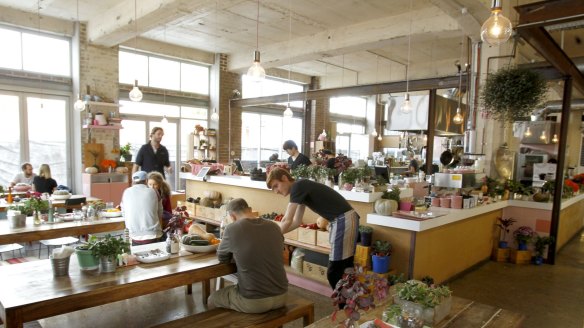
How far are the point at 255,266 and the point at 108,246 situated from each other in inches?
41.6

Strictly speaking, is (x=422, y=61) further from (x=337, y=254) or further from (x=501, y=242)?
(x=337, y=254)

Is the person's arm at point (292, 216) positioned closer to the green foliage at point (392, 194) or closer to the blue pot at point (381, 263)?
the blue pot at point (381, 263)

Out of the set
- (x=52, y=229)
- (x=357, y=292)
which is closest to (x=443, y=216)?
(x=357, y=292)

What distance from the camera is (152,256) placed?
9.86 feet

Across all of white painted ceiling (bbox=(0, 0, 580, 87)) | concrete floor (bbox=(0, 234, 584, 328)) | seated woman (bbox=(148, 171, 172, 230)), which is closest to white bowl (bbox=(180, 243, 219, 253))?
concrete floor (bbox=(0, 234, 584, 328))

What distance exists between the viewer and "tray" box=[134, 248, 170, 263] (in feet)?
9.56

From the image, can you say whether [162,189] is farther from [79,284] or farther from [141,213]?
[79,284]

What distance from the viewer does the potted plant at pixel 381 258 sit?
13.4 ft

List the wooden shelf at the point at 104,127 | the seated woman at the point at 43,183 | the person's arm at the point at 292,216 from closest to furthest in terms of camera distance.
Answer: the person's arm at the point at 292,216 < the seated woman at the point at 43,183 < the wooden shelf at the point at 104,127

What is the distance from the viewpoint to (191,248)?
321 centimetres

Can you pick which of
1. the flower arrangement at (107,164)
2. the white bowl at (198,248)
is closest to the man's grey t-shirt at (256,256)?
the white bowl at (198,248)

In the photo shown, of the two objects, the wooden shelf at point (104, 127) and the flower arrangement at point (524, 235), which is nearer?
the flower arrangement at point (524, 235)

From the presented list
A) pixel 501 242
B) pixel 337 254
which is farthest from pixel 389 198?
pixel 501 242

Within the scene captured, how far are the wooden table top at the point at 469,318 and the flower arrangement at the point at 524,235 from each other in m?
4.18
